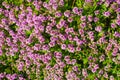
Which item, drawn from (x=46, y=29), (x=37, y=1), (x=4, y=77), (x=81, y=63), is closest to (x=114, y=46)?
(x=81, y=63)

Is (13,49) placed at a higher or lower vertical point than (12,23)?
lower

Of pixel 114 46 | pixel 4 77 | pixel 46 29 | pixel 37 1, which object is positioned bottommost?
pixel 4 77

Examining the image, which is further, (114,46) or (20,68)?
(20,68)

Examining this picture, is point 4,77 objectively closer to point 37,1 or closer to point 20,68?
point 20,68

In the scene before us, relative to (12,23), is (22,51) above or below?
below

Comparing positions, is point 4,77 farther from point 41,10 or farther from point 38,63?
point 41,10

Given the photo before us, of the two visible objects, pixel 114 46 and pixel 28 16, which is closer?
pixel 114 46

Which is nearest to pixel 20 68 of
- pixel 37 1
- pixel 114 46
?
pixel 37 1
